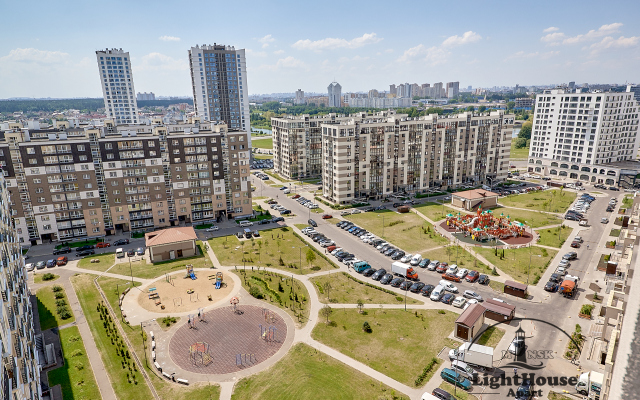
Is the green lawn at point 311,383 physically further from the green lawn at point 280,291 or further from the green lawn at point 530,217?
the green lawn at point 530,217

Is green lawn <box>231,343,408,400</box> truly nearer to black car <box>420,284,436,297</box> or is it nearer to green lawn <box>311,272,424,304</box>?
green lawn <box>311,272,424,304</box>

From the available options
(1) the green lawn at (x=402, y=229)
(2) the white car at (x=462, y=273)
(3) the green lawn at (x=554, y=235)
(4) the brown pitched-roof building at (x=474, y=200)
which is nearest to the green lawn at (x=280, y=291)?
(2) the white car at (x=462, y=273)

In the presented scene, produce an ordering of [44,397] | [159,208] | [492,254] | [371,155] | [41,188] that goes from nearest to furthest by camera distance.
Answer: [44,397]
[492,254]
[41,188]
[159,208]
[371,155]

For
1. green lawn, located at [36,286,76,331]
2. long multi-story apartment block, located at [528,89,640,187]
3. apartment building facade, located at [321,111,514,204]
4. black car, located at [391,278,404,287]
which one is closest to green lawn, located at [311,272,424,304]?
black car, located at [391,278,404,287]

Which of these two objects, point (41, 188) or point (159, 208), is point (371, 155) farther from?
point (41, 188)

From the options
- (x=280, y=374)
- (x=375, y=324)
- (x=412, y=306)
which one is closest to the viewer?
(x=280, y=374)

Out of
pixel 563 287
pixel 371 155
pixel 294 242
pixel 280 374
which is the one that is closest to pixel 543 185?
pixel 371 155
